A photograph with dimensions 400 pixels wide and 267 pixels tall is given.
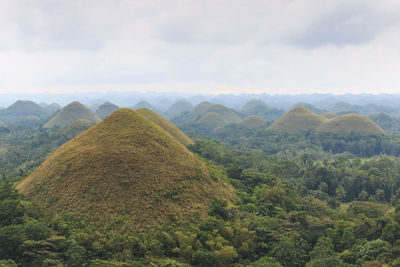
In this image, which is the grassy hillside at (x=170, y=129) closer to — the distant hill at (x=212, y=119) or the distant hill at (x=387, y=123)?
the distant hill at (x=212, y=119)

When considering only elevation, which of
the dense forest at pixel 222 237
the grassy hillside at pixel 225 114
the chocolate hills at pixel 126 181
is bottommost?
the dense forest at pixel 222 237

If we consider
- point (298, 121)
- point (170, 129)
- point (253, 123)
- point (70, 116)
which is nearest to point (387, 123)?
point (298, 121)

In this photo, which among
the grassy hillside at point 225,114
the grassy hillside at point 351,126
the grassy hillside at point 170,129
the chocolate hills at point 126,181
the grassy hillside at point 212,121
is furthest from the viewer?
the grassy hillside at point 225,114

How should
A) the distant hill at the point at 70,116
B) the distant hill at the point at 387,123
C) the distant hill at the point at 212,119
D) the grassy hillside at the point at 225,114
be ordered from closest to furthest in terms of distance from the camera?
the distant hill at the point at 387,123
the distant hill at the point at 70,116
the distant hill at the point at 212,119
the grassy hillside at the point at 225,114

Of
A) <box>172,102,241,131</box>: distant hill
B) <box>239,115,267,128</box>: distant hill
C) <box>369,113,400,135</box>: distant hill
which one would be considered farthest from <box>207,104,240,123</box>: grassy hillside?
<box>369,113,400,135</box>: distant hill

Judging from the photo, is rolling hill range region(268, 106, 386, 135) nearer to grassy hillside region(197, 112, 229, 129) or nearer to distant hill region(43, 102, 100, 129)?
grassy hillside region(197, 112, 229, 129)

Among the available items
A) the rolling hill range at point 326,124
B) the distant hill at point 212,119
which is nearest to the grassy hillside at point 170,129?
the rolling hill range at point 326,124

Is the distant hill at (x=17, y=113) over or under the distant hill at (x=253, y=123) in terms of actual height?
over

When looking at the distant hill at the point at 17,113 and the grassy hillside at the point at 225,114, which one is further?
the distant hill at the point at 17,113

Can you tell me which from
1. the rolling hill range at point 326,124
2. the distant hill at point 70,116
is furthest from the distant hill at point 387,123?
the distant hill at point 70,116
